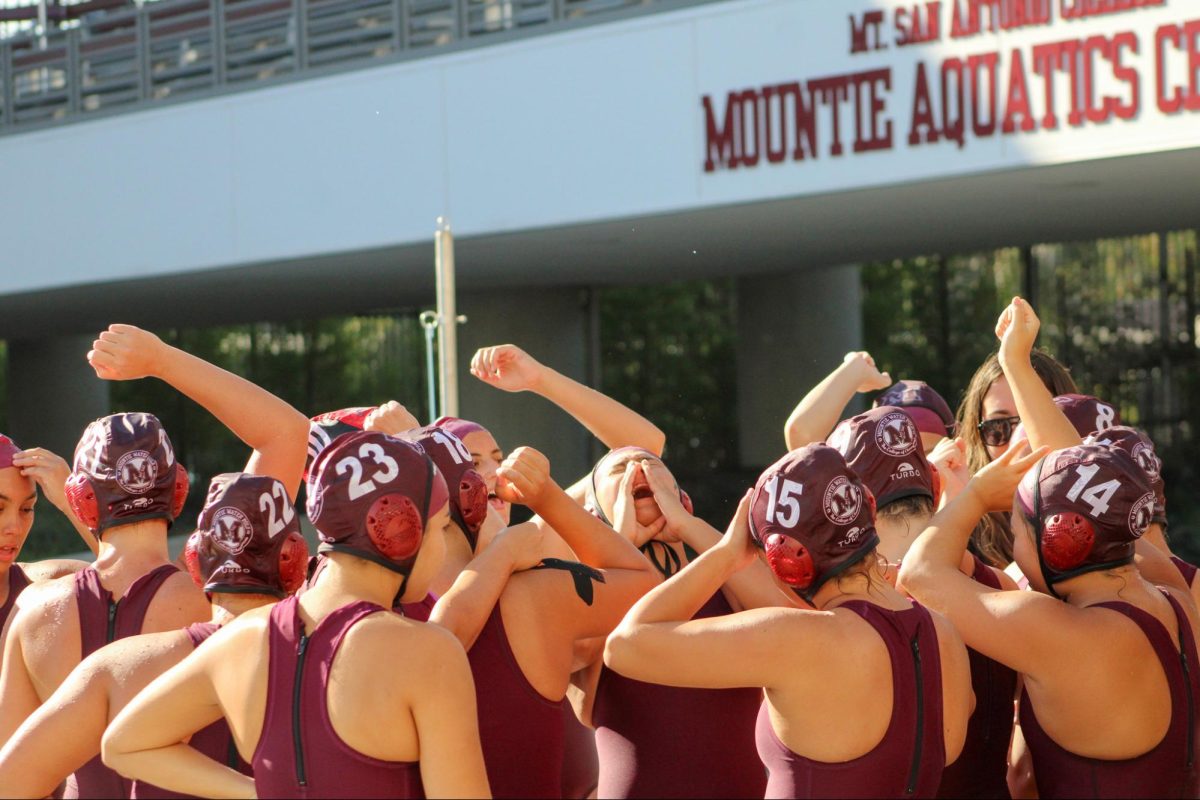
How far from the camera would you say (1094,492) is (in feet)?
10.5

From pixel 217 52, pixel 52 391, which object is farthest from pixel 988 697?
pixel 52 391

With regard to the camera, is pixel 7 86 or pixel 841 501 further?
pixel 7 86

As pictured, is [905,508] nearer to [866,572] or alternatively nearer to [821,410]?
[866,572]

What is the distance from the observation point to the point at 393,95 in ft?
48.9

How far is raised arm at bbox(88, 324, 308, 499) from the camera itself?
12.7 ft

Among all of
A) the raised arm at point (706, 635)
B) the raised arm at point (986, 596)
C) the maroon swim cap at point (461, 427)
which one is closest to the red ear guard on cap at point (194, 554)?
the raised arm at point (706, 635)

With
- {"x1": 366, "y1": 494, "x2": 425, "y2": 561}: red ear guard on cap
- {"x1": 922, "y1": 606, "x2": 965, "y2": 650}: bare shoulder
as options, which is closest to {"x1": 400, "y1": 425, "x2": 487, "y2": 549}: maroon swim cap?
{"x1": 366, "y1": 494, "x2": 425, "y2": 561}: red ear guard on cap

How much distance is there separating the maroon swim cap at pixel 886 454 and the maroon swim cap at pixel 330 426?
1506 mm

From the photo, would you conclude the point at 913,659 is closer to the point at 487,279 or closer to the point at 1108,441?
the point at 1108,441

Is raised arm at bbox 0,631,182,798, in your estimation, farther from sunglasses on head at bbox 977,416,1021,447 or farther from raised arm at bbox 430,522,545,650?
sunglasses on head at bbox 977,416,1021,447

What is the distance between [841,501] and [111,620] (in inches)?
70.2

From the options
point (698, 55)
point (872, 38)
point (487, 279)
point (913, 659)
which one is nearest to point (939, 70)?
point (872, 38)

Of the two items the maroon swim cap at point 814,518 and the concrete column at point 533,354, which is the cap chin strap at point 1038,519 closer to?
the maroon swim cap at point 814,518

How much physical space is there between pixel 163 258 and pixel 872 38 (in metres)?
8.46
